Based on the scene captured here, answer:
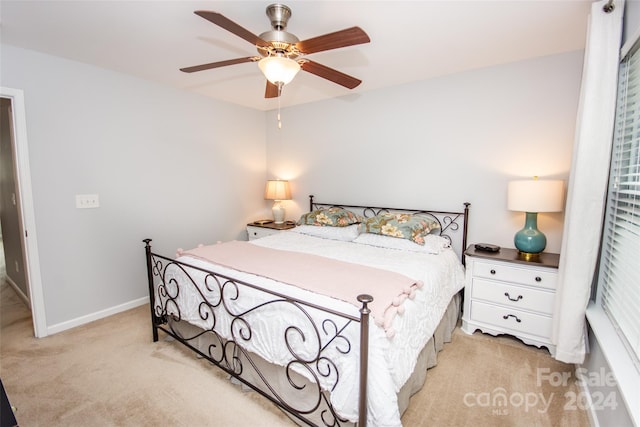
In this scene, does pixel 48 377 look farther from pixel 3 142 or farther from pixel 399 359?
pixel 3 142

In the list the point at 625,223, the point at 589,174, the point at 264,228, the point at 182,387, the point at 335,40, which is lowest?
the point at 182,387

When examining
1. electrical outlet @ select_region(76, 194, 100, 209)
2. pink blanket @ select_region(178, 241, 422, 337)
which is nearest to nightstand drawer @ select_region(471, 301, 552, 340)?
pink blanket @ select_region(178, 241, 422, 337)

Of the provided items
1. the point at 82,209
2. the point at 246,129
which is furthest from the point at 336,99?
the point at 82,209

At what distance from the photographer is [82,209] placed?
9.07 feet

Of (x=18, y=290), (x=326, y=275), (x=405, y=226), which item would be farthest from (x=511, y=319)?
(x=18, y=290)

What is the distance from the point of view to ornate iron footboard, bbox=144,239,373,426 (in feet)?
4.69

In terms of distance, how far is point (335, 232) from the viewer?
324 cm

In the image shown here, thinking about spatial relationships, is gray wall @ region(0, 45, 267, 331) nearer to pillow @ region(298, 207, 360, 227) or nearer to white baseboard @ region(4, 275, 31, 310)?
white baseboard @ region(4, 275, 31, 310)

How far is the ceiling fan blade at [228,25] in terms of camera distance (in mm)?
1377

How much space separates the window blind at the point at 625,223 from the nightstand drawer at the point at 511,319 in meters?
0.58

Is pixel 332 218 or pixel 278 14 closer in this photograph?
pixel 278 14

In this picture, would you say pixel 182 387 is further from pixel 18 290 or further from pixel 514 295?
pixel 18 290

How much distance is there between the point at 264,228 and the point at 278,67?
2502mm

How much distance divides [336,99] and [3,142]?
365cm
